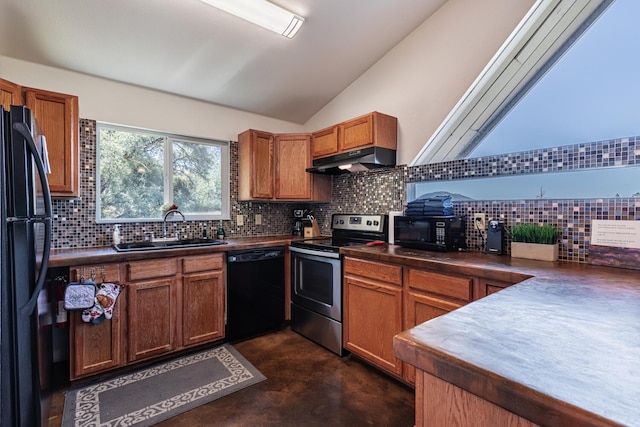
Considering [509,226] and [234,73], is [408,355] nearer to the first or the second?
[509,226]

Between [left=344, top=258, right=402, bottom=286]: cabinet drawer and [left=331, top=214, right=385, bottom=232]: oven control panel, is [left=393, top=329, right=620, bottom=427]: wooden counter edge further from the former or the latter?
[left=331, top=214, right=385, bottom=232]: oven control panel

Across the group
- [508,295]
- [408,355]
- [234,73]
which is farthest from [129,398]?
[234,73]

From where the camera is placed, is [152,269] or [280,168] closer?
[152,269]

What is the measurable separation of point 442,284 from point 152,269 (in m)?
2.07

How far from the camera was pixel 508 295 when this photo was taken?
104 cm

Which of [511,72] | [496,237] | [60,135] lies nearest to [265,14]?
[60,135]

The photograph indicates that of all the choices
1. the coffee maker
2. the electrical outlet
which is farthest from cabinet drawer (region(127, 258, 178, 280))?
the electrical outlet

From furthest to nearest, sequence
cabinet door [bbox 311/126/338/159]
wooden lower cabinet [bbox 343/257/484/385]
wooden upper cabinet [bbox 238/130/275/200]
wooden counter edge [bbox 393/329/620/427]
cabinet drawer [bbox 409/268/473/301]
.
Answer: wooden upper cabinet [bbox 238/130/275/200], cabinet door [bbox 311/126/338/159], wooden lower cabinet [bbox 343/257/484/385], cabinet drawer [bbox 409/268/473/301], wooden counter edge [bbox 393/329/620/427]

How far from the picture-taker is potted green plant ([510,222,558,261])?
1.77 metres

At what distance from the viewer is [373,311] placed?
7.18 feet

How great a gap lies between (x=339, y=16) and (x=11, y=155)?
7.37ft

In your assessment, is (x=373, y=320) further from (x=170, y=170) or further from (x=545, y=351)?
(x=170, y=170)

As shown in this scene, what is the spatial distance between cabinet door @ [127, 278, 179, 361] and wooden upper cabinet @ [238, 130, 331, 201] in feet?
4.08

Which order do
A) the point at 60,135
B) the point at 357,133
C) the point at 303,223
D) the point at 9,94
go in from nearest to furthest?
the point at 9,94, the point at 60,135, the point at 357,133, the point at 303,223
